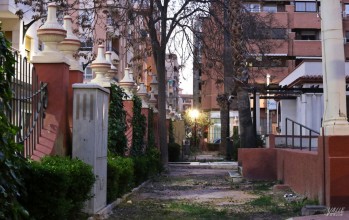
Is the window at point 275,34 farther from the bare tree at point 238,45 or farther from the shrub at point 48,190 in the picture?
the shrub at point 48,190

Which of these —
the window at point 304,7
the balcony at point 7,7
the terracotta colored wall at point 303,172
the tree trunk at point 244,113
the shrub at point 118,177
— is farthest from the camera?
the window at point 304,7

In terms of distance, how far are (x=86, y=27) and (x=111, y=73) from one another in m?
7.65

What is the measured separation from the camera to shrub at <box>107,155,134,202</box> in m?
11.0

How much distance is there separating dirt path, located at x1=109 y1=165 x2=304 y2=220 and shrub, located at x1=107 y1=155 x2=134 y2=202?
0.95 feet

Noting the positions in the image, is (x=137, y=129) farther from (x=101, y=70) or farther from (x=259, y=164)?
(x=101, y=70)

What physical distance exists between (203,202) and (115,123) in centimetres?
272

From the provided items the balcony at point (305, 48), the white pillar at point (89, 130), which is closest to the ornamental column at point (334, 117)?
the white pillar at point (89, 130)

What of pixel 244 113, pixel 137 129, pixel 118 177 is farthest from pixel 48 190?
pixel 244 113

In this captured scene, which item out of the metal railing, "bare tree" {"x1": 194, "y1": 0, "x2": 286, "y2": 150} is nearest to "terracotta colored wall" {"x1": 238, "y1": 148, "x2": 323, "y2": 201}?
the metal railing

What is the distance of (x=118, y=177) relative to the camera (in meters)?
11.7

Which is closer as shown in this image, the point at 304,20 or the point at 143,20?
the point at 143,20

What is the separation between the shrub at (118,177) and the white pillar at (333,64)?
164 inches

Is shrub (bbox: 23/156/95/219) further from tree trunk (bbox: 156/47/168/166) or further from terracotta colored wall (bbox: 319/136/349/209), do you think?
tree trunk (bbox: 156/47/168/166)

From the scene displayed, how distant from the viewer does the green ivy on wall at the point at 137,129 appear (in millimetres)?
17281
